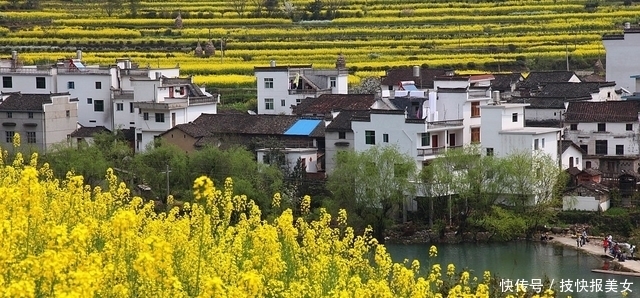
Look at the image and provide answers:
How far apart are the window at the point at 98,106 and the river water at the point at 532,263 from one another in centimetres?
1333

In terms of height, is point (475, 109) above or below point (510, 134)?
above

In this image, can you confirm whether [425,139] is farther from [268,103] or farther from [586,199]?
[268,103]

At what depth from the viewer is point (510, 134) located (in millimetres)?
32438

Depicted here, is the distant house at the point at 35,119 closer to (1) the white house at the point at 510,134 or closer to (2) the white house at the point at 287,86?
(2) the white house at the point at 287,86

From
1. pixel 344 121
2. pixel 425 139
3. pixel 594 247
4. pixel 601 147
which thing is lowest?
pixel 594 247

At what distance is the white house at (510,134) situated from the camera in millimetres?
32281

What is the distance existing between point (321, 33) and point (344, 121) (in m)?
27.7

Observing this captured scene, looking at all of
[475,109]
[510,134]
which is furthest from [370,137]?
[510,134]

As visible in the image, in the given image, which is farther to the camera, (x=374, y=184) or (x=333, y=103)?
(x=333, y=103)

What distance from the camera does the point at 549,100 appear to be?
36.8 meters

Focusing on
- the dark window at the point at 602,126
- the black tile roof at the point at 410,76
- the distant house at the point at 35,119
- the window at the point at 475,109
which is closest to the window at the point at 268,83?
the black tile roof at the point at 410,76

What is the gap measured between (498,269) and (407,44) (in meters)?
32.5

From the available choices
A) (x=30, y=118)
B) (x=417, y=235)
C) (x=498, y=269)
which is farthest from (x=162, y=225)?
(x=30, y=118)

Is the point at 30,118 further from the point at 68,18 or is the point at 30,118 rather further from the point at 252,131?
the point at 68,18
